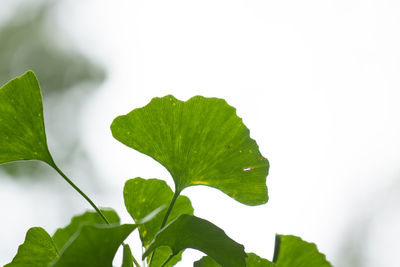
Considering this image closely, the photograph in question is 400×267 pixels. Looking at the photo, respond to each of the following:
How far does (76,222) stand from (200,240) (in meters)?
0.24

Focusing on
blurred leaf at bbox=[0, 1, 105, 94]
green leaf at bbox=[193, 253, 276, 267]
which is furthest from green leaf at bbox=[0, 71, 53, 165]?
blurred leaf at bbox=[0, 1, 105, 94]

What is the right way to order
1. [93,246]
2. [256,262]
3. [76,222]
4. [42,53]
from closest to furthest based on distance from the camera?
[93,246] < [256,262] < [76,222] < [42,53]

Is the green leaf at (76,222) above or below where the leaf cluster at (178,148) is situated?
below

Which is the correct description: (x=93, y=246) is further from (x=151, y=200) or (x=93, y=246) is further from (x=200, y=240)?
(x=151, y=200)

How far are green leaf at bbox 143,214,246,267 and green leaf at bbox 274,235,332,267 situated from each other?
0.33ft

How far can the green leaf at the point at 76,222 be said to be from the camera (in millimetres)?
550

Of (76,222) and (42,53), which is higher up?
(42,53)

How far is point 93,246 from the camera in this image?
0.35 m

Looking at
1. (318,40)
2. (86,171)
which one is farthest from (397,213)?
(86,171)

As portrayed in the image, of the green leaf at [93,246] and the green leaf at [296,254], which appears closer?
the green leaf at [93,246]

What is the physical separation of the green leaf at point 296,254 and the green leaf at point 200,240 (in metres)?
0.10

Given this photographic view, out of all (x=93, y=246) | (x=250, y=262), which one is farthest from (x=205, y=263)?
(x=93, y=246)

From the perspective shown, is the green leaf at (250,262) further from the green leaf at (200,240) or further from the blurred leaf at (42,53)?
the blurred leaf at (42,53)

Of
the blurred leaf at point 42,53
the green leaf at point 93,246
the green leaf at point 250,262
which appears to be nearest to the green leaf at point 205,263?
the green leaf at point 250,262
